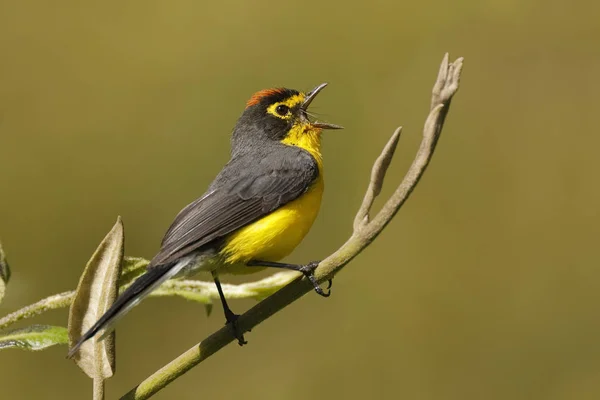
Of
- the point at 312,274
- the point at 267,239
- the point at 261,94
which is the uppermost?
the point at 261,94

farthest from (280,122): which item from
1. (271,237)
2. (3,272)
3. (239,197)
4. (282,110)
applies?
(3,272)

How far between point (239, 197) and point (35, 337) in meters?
0.97

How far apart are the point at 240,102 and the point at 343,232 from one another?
0.80m

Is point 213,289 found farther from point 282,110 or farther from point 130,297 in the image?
point 282,110

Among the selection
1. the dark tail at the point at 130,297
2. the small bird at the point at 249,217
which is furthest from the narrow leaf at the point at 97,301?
the small bird at the point at 249,217

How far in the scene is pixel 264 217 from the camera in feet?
5.68

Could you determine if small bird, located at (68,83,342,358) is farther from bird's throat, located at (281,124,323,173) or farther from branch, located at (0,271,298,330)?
branch, located at (0,271,298,330)

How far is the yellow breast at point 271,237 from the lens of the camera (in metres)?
1.67

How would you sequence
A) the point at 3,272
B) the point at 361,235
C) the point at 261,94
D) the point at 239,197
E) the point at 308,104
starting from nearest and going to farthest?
the point at 361,235, the point at 3,272, the point at 239,197, the point at 308,104, the point at 261,94

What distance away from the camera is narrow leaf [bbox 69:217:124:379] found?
817mm

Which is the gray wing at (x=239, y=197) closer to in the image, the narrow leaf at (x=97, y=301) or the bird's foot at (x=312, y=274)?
the bird's foot at (x=312, y=274)

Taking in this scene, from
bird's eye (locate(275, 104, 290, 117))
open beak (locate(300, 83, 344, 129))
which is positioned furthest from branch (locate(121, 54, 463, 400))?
bird's eye (locate(275, 104, 290, 117))

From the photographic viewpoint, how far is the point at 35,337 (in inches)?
33.3

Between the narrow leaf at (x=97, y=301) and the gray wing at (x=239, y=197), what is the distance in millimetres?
548
